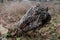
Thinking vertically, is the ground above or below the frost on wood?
below

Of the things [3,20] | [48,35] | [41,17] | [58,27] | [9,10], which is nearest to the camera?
[41,17]

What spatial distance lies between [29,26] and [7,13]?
3.89 meters

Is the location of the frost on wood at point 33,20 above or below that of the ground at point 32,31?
above

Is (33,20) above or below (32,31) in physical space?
above

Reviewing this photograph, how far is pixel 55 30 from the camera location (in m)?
7.00

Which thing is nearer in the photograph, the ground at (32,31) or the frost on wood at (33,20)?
the frost on wood at (33,20)

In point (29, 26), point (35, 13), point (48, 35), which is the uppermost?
point (35, 13)

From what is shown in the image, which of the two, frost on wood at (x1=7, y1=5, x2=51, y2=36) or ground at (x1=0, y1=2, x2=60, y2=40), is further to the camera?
ground at (x1=0, y1=2, x2=60, y2=40)

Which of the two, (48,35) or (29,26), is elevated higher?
(29,26)

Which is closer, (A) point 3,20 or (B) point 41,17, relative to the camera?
(B) point 41,17

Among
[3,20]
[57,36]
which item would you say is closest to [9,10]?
[3,20]

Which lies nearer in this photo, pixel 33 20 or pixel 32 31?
pixel 33 20

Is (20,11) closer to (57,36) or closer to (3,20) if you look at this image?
(3,20)

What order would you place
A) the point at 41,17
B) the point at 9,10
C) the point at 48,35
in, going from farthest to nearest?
the point at 9,10 → the point at 48,35 → the point at 41,17
